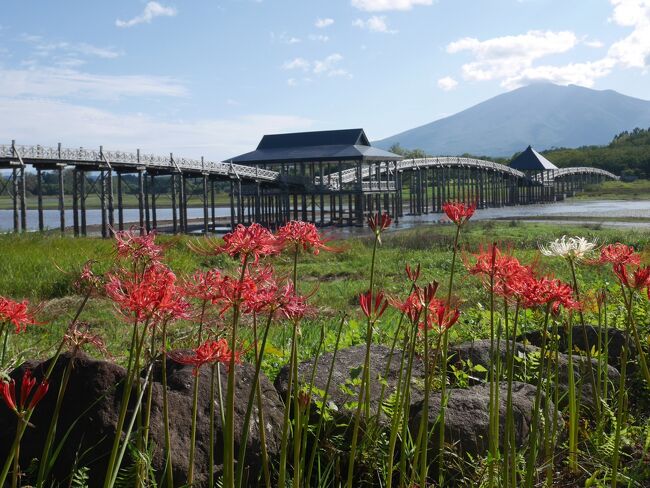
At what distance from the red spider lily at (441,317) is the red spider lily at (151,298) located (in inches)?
23.6

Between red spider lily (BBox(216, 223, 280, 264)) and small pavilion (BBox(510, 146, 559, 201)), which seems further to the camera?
small pavilion (BBox(510, 146, 559, 201))

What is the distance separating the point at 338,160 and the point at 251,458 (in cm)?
4374

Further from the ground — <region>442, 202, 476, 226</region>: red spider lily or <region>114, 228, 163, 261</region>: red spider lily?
<region>442, 202, 476, 226</region>: red spider lily

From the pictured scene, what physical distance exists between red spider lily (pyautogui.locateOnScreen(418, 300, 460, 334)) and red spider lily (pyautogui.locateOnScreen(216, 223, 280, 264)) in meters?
0.43

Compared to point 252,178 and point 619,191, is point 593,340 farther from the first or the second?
point 619,191

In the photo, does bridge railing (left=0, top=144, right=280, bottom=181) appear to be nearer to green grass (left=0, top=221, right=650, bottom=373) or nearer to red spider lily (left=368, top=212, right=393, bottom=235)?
green grass (left=0, top=221, right=650, bottom=373)

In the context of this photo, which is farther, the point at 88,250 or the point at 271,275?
the point at 88,250

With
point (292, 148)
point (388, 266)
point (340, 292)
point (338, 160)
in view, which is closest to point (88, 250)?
point (340, 292)

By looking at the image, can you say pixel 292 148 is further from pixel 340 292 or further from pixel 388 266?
pixel 340 292

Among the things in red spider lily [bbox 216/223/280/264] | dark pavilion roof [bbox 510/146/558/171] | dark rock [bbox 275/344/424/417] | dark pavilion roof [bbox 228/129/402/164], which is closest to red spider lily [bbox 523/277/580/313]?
red spider lily [bbox 216/223/280/264]

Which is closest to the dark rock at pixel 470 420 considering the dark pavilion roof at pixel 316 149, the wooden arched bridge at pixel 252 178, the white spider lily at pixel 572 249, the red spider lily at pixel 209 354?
the white spider lily at pixel 572 249

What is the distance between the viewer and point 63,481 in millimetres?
2734

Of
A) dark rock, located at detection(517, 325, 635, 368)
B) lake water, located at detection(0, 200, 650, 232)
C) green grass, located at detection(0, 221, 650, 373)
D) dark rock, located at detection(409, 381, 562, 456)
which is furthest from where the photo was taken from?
lake water, located at detection(0, 200, 650, 232)

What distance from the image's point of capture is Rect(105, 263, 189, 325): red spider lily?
149 cm
